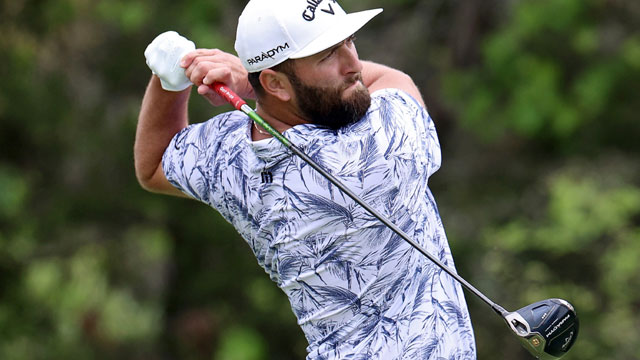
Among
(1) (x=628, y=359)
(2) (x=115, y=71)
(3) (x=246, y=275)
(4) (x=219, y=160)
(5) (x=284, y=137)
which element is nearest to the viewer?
(5) (x=284, y=137)

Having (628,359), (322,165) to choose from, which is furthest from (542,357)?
(628,359)

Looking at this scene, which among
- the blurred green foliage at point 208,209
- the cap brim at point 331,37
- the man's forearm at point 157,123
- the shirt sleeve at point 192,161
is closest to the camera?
the cap brim at point 331,37

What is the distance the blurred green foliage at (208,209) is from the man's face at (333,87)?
16.8ft

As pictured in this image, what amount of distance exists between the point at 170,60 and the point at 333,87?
1.75 feet

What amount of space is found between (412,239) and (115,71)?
6782 millimetres

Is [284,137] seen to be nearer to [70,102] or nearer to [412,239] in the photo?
[412,239]

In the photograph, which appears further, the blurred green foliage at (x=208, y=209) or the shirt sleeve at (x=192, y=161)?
the blurred green foliage at (x=208, y=209)

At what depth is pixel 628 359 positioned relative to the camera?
7105mm

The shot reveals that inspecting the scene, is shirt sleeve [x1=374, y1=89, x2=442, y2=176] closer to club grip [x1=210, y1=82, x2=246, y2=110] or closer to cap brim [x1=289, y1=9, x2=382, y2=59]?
cap brim [x1=289, y1=9, x2=382, y2=59]

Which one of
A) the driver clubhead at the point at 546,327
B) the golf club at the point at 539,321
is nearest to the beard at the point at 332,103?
the golf club at the point at 539,321

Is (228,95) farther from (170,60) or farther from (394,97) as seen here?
(394,97)

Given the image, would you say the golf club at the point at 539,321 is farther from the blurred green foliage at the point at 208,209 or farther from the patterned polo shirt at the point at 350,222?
the blurred green foliage at the point at 208,209

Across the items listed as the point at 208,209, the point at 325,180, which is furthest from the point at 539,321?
the point at 208,209

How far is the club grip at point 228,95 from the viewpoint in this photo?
8.67 feet
